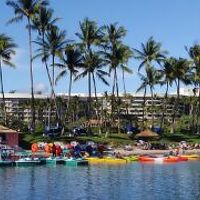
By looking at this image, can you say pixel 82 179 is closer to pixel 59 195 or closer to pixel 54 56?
pixel 59 195

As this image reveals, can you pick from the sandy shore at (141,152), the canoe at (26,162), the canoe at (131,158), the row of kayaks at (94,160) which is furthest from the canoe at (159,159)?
the canoe at (26,162)

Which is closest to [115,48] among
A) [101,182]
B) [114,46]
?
[114,46]

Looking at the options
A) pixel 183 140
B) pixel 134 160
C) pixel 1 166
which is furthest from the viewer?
pixel 183 140

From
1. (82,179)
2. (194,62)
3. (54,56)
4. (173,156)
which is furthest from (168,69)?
(82,179)

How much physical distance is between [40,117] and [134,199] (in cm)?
15978

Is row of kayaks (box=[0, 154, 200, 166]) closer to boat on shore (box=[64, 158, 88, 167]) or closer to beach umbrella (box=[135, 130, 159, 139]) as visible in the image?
boat on shore (box=[64, 158, 88, 167])

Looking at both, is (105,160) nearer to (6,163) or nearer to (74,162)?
(74,162)

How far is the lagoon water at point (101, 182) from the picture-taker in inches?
1529

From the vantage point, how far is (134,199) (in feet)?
122

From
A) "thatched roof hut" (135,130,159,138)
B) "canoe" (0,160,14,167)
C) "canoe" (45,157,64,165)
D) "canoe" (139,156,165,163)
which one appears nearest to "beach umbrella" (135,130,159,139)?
"thatched roof hut" (135,130,159,138)

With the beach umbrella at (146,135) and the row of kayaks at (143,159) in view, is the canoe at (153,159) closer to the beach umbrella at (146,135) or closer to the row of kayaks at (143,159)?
the row of kayaks at (143,159)

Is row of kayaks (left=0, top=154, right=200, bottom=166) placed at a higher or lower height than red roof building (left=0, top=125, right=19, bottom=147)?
lower

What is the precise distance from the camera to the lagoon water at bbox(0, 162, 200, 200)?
38844 millimetres

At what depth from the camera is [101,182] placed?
4697 centimetres
